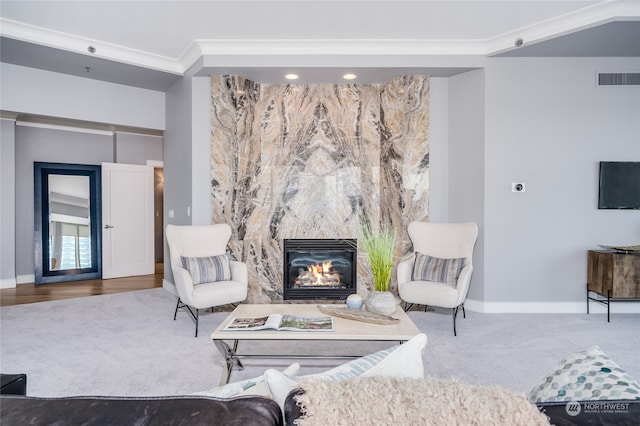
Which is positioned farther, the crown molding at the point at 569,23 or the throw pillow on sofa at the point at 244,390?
the crown molding at the point at 569,23

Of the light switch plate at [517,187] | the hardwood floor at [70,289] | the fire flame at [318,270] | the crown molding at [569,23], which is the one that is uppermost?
the crown molding at [569,23]

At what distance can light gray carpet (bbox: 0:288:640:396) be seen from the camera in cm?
248

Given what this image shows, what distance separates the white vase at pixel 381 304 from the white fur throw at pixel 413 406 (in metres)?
1.93

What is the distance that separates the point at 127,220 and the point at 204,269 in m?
3.39

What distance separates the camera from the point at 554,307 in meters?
4.14

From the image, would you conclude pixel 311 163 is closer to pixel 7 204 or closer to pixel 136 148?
pixel 136 148

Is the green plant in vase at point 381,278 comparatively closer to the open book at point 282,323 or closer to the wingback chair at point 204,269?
the open book at point 282,323

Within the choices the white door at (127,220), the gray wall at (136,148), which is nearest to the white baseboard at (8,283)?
the white door at (127,220)

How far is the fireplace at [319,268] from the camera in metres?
4.56

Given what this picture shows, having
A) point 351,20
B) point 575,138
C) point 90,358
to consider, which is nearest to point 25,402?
point 90,358

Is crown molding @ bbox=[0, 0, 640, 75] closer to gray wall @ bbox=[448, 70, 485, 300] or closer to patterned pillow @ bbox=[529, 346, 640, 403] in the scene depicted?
gray wall @ bbox=[448, 70, 485, 300]

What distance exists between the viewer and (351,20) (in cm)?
362

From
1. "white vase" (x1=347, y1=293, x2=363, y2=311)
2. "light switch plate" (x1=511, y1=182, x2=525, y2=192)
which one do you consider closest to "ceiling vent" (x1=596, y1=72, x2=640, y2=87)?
"light switch plate" (x1=511, y1=182, x2=525, y2=192)

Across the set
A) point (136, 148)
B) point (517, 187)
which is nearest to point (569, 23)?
point (517, 187)
